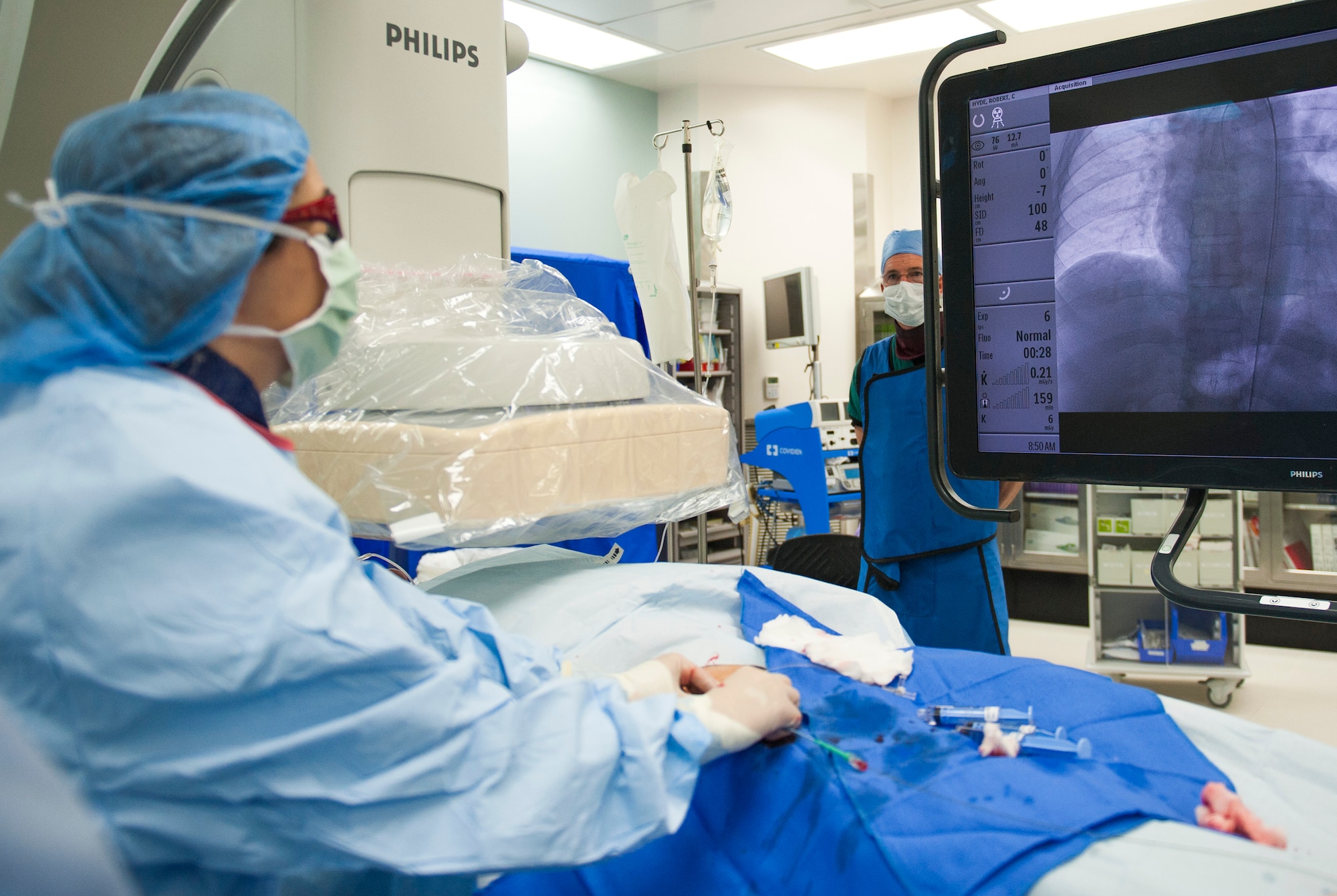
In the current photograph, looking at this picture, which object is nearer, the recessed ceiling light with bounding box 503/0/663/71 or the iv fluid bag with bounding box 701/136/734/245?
the iv fluid bag with bounding box 701/136/734/245

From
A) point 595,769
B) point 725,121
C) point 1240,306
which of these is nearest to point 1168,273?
point 1240,306

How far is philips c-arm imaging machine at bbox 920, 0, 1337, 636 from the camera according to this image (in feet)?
2.61

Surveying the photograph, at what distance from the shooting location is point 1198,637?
11.4ft

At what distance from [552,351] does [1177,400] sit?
30.4 inches

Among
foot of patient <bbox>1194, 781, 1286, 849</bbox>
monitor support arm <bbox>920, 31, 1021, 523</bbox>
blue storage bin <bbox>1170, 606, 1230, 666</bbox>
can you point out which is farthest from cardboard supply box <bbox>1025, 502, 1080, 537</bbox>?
foot of patient <bbox>1194, 781, 1286, 849</bbox>

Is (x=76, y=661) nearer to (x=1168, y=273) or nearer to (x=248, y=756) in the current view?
(x=248, y=756)

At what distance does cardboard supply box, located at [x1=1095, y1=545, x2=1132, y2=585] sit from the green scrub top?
5.66 feet

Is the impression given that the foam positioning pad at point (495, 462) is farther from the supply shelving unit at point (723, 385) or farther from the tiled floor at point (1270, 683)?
the supply shelving unit at point (723, 385)

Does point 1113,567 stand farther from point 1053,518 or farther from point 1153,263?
point 1153,263

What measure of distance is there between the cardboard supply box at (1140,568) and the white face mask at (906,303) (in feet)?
6.82

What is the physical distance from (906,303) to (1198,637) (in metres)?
2.34

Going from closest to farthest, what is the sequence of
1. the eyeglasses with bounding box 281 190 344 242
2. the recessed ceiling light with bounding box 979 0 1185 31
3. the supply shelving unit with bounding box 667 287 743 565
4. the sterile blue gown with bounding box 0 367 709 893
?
the sterile blue gown with bounding box 0 367 709 893 < the eyeglasses with bounding box 281 190 344 242 < the recessed ceiling light with bounding box 979 0 1185 31 < the supply shelving unit with bounding box 667 287 743 565

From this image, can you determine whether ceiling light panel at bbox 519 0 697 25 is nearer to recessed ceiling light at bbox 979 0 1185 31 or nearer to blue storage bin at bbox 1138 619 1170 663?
recessed ceiling light at bbox 979 0 1185 31

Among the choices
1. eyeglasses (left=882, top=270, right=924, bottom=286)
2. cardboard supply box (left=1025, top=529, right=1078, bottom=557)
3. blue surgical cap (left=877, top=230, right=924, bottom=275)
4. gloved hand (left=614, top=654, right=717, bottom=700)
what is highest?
blue surgical cap (left=877, top=230, right=924, bottom=275)
